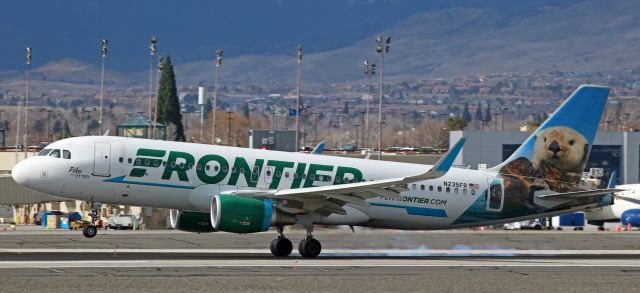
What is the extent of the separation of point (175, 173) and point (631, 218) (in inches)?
2547

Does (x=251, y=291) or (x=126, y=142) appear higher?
(x=126, y=142)

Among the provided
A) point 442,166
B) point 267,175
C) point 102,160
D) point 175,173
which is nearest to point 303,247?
point 267,175

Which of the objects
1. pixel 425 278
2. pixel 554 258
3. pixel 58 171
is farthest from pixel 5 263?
pixel 554 258

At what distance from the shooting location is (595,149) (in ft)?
582

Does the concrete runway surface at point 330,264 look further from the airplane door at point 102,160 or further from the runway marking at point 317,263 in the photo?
the airplane door at point 102,160

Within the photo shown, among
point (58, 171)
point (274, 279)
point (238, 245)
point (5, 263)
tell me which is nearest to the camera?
point (274, 279)

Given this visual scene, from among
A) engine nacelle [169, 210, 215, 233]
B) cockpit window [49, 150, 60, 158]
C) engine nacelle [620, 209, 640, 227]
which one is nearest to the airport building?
engine nacelle [620, 209, 640, 227]

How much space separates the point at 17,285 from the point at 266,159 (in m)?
16.0

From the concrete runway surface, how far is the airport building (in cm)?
10171

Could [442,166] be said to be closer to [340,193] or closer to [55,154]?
[340,193]

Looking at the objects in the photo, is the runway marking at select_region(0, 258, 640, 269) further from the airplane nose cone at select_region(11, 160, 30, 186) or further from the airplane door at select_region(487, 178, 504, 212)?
the airplane nose cone at select_region(11, 160, 30, 186)

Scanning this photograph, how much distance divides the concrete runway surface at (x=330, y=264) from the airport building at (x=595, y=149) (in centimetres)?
10171

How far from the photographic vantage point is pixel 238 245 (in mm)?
59562

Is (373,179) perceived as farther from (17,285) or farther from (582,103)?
(17,285)
